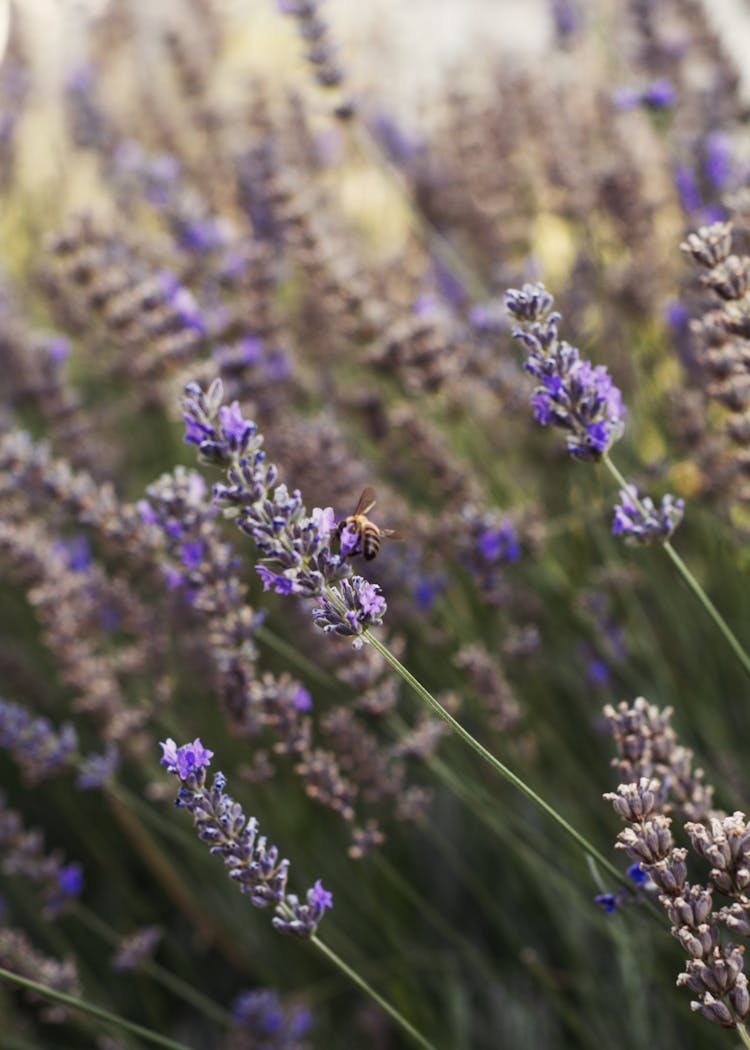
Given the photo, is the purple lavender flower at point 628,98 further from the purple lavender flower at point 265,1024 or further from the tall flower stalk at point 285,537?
the purple lavender flower at point 265,1024

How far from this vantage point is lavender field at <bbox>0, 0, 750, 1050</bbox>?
1.39 meters

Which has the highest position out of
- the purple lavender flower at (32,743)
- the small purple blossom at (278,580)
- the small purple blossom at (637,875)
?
the purple lavender flower at (32,743)

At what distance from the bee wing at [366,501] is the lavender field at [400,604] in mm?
30

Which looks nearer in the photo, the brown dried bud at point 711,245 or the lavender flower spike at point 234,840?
the lavender flower spike at point 234,840

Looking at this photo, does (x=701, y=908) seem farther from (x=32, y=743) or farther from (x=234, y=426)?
(x=32, y=743)

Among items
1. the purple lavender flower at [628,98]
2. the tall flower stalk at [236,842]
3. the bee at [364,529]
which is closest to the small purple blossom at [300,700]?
the bee at [364,529]

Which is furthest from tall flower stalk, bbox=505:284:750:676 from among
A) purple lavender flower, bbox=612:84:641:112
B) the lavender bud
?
purple lavender flower, bbox=612:84:641:112

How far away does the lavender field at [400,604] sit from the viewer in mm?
1388

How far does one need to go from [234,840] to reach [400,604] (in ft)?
3.55

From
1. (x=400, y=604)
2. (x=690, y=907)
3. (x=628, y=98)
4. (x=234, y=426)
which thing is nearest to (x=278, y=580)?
(x=234, y=426)

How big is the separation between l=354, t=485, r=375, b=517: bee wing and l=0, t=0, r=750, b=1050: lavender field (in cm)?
3

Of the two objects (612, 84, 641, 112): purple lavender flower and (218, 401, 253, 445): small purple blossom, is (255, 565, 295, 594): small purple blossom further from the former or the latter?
(612, 84, 641, 112): purple lavender flower

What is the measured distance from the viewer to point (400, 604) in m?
2.29

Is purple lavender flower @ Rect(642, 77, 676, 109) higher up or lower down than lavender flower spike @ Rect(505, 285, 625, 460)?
higher up
